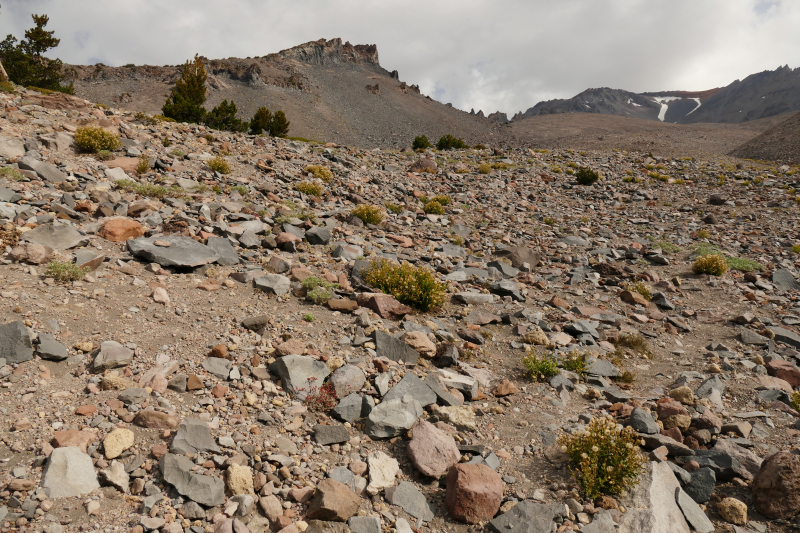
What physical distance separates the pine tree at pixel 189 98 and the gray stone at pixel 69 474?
33.3 m

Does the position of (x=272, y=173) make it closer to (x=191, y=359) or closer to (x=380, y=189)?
(x=380, y=189)

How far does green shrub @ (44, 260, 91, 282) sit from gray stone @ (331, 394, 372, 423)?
4.65 m

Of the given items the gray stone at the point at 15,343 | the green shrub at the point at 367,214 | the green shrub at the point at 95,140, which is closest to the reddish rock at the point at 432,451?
the gray stone at the point at 15,343

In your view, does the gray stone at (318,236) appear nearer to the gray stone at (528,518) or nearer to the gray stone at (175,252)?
the gray stone at (175,252)

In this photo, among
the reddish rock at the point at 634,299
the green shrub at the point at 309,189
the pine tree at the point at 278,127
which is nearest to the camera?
the reddish rock at the point at 634,299

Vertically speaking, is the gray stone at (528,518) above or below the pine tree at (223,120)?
below

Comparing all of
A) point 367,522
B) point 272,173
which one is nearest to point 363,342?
point 367,522

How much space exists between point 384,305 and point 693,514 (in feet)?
17.1

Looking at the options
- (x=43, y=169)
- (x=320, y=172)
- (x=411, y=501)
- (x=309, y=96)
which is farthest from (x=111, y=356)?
(x=309, y=96)

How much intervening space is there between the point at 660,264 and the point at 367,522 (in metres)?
12.7

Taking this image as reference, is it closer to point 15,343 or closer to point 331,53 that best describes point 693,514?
point 15,343

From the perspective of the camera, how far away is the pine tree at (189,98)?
31.9 m

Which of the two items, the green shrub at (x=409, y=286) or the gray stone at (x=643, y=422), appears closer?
the gray stone at (x=643, y=422)

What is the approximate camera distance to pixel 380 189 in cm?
1666
